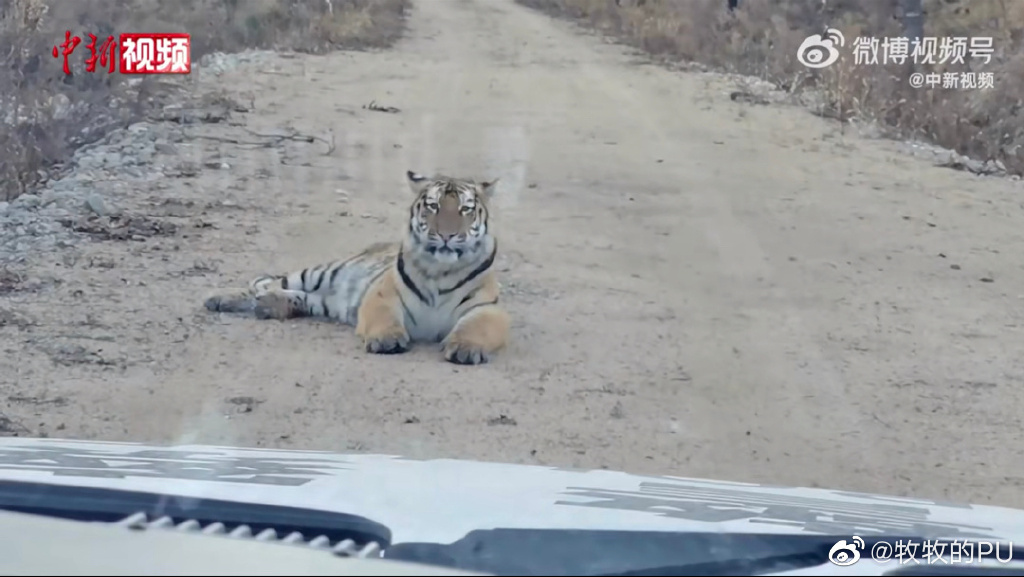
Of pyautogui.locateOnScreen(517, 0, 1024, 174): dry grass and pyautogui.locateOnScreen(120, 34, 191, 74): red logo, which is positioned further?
pyautogui.locateOnScreen(517, 0, 1024, 174): dry grass

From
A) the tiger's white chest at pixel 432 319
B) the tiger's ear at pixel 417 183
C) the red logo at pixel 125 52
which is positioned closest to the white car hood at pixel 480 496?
the tiger's white chest at pixel 432 319

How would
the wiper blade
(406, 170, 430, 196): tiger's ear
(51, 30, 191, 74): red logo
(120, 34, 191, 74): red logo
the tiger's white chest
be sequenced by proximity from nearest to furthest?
the wiper blade → the tiger's white chest → (406, 170, 430, 196): tiger's ear → (51, 30, 191, 74): red logo → (120, 34, 191, 74): red logo

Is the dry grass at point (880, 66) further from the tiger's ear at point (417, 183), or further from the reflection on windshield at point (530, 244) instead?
the tiger's ear at point (417, 183)

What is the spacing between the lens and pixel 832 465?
4754 mm

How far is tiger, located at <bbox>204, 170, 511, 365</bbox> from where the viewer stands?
574 cm

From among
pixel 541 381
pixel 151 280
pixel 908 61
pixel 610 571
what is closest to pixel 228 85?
pixel 151 280

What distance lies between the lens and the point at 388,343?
571 centimetres

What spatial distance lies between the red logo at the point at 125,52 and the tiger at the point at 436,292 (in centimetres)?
436

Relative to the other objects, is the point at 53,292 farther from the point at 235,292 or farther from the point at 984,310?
A: the point at 984,310

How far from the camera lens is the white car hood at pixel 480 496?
82.0 inches

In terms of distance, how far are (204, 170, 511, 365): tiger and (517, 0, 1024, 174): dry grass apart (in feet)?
17.8

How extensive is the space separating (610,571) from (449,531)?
33cm

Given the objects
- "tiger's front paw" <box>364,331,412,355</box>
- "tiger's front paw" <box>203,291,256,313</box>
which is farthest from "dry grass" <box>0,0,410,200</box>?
"tiger's front paw" <box>364,331,412,355</box>

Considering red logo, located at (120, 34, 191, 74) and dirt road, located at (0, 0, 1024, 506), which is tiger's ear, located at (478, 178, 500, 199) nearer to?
dirt road, located at (0, 0, 1024, 506)
